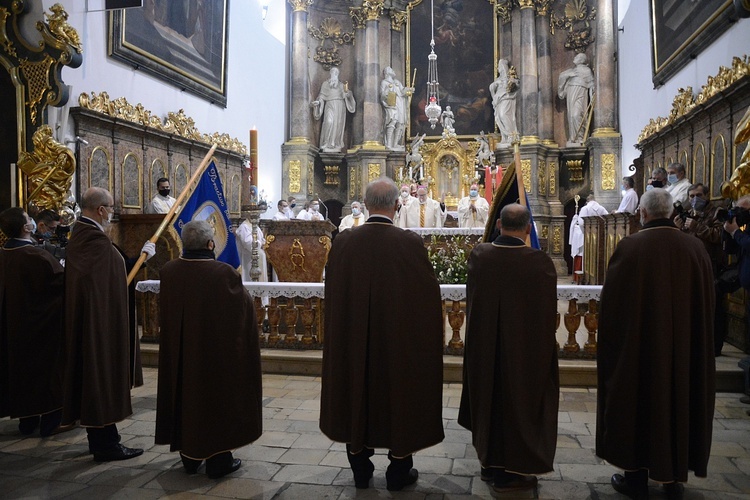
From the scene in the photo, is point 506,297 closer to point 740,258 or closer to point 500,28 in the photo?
point 740,258

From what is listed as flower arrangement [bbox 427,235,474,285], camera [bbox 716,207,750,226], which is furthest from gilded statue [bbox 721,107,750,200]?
flower arrangement [bbox 427,235,474,285]

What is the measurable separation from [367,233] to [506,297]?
849 mm

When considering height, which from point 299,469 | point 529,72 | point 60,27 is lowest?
point 299,469

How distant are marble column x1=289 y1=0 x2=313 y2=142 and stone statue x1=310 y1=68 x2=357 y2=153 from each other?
55 cm

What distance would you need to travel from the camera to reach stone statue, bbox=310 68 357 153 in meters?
16.8

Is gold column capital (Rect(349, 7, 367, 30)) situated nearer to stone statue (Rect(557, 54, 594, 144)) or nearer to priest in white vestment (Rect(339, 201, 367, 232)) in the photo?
stone statue (Rect(557, 54, 594, 144))

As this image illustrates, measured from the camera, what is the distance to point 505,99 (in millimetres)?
16141

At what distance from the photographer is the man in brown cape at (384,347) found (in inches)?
132

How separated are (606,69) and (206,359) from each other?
46.7 ft

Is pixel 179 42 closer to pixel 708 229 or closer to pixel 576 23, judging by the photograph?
pixel 708 229

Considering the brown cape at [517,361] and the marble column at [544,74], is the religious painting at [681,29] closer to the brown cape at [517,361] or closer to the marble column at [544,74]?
the marble column at [544,74]

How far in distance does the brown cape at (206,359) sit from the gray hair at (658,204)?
2.39 metres

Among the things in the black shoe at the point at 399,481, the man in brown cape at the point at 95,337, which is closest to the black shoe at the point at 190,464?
the man in brown cape at the point at 95,337

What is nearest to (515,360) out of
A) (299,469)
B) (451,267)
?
(299,469)
